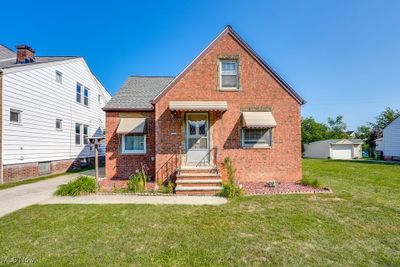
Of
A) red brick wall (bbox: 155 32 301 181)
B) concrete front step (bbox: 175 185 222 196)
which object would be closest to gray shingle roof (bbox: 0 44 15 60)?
red brick wall (bbox: 155 32 301 181)

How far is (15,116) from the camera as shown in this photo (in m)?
12.8

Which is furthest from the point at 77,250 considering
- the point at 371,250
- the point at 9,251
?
the point at 371,250

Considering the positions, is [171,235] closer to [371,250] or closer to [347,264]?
[347,264]

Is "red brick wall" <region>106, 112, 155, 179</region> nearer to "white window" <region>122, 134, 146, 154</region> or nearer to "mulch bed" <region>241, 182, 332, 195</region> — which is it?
"white window" <region>122, 134, 146, 154</region>

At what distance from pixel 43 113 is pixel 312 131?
165 ft

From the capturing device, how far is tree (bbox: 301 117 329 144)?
48469 mm

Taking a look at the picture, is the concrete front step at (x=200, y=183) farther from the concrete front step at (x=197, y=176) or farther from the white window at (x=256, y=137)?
the white window at (x=256, y=137)

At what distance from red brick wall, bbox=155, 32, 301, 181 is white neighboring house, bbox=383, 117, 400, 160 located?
2617 cm

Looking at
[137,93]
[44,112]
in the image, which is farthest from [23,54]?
[137,93]

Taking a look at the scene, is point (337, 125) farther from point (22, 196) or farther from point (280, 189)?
point (22, 196)

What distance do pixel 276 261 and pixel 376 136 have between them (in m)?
56.8

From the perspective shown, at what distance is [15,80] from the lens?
12.6 metres

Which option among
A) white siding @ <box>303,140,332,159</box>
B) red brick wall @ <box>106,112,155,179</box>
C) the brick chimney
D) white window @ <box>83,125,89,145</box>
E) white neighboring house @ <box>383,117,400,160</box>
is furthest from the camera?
white siding @ <box>303,140,332,159</box>

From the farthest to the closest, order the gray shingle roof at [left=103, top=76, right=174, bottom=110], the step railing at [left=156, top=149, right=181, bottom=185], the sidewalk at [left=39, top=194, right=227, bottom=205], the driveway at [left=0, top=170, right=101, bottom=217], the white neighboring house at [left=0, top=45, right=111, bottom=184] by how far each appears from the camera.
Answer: the gray shingle roof at [left=103, top=76, right=174, bottom=110]
the white neighboring house at [left=0, top=45, right=111, bottom=184]
the step railing at [left=156, top=149, right=181, bottom=185]
the sidewalk at [left=39, top=194, right=227, bottom=205]
the driveway at [left=0, top=170, right=101, bottom=217]
